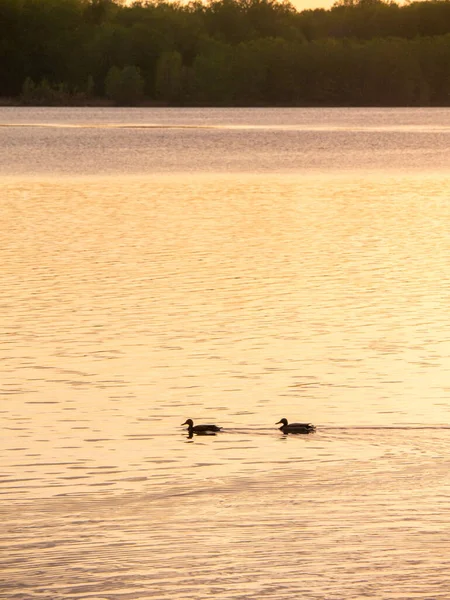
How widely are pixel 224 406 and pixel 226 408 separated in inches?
4.4

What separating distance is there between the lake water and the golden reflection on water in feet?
0.10

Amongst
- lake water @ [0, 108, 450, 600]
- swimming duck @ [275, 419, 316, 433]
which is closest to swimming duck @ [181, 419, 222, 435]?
lake water @ [0, 108, 450, 600]

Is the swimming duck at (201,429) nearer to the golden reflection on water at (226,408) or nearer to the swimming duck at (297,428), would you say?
the golden reflection on water at (226,408)

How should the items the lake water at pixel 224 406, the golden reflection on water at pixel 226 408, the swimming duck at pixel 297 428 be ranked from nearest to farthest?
the lake water at pixel 224 406 → the golden reflection on water at pixel 226 408 → the swimming duck at pixel 297 428

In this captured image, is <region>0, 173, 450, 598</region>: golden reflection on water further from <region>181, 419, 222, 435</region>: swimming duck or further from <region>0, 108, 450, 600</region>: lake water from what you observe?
<region>181, 419, 222, 435</region>: swimming duck

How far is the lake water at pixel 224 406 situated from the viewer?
11.8m

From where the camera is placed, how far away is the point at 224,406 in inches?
696

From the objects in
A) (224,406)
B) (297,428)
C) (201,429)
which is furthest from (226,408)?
(297,428)

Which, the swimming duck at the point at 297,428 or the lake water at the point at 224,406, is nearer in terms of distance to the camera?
the lake water at the point at 224,406

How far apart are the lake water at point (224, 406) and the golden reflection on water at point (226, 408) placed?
0.03 m

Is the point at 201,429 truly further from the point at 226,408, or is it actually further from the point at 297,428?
the point at 226,408

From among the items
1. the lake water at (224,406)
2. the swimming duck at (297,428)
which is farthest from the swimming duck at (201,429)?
the swimming duck at (297,428)

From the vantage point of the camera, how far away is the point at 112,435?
16.1 meters

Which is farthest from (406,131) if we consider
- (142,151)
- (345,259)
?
(345,259)
